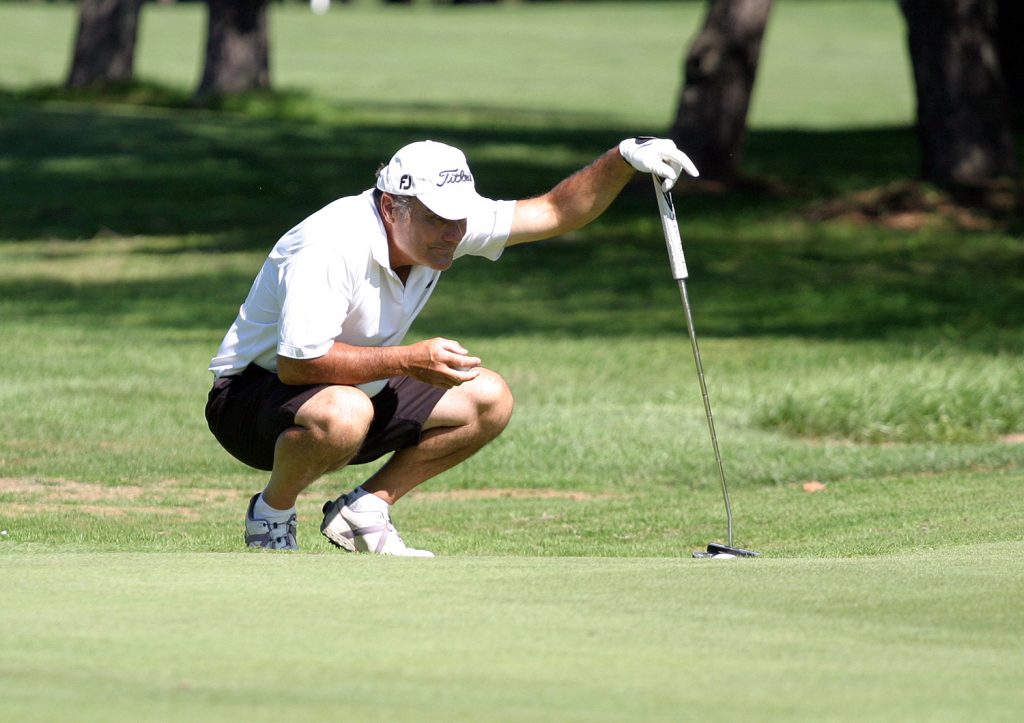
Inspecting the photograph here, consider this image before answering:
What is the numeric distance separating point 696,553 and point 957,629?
220 centimetres

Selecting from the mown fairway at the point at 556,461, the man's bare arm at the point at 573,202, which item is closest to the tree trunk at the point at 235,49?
the mown fairway at the point at 556,461

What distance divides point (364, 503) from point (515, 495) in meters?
2.49

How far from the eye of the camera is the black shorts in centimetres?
638

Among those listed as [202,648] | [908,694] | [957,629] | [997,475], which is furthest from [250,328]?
[997,475]

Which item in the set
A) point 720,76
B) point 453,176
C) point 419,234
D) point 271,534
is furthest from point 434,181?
point 720,76

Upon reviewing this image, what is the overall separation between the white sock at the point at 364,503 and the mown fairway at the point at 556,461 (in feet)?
1.61

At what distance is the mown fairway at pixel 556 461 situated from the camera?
12.8 ft

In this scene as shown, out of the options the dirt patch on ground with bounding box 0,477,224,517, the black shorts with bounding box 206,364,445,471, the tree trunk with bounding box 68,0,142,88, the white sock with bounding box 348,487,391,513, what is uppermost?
the black shorts with bounding box 206,364,445,471

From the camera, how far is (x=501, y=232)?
677 cm

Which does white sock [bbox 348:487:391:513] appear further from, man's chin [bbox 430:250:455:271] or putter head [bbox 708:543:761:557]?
putter head [bbox 708:543:761:557]

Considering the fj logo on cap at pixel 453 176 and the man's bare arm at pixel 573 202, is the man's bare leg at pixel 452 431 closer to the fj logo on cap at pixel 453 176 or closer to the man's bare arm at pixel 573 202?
the man's bare arm at pixel 573 202

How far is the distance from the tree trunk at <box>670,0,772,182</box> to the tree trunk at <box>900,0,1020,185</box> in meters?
2.24

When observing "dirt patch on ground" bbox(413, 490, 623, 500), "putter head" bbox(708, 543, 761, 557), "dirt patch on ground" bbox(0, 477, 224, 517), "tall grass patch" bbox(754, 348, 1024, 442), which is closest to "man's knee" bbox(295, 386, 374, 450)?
"putter head" bbox(708, 543, 761, 557)

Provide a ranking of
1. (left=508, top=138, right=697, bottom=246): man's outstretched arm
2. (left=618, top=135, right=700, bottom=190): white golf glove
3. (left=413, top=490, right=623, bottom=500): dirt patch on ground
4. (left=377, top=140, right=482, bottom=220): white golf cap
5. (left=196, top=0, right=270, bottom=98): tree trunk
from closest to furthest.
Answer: (left=377, top=140, right=482, bottom=220): white golf cap, (left=618, top=135, right=700, bottom=190): white golf glove, (left=508, top=138, right=697, bottom=246): man's outstretched arm, (left=413, top=490, right=623, bottom=500): dirt patch on ground, (left=196, top=0, right=270, bottom=98): tree trunk
